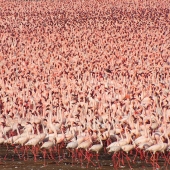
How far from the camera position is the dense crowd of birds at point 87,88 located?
21.7 metres

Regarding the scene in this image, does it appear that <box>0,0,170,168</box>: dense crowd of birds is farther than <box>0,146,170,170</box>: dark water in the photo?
Yes

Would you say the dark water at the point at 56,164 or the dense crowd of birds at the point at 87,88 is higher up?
the dense crowd of birds at the point at 87,88

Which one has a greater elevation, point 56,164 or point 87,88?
point 87,88

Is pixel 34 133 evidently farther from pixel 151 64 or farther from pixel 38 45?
pixel 38 45

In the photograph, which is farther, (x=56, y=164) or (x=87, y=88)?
(x=87, y=88)

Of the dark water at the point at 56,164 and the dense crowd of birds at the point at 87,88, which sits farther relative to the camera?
the dense crowd of birds at the point at 87,88

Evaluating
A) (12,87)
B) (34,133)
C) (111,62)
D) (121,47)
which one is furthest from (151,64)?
(34,133)

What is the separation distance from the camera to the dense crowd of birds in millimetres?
21672

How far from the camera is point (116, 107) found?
79.6ft

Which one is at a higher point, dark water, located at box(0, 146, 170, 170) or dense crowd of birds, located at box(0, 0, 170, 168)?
dense crowd of birds, located at box(0, 0, 170, 168)

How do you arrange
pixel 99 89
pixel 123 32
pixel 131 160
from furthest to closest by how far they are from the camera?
pixel 123 32
pixel 99 89
pixel 131 160

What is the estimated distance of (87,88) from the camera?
1125 inches

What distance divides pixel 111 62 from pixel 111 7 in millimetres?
34346

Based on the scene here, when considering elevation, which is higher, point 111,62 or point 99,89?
point 111,62
